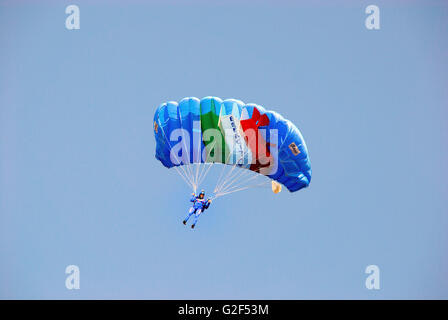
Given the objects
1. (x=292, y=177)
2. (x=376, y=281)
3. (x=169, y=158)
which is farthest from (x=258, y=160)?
(x=376, y=281)
